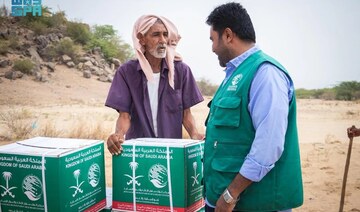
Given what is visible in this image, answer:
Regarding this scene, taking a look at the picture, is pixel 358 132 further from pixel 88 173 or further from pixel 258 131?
pixel 88 173

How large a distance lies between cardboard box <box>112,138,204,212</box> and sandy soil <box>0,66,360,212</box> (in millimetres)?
4257

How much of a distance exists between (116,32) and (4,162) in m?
28.0

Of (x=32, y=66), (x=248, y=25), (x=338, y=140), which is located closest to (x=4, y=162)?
(x=248, y=25)

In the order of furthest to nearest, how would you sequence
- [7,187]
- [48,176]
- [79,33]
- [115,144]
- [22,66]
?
[79,33] < [22,66] < [115,144] < [7,187] < [48,176]

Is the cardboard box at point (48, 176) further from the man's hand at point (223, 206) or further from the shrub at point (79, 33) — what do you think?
the shrub at point (79, 33)

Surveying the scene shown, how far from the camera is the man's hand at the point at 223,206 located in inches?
66.6

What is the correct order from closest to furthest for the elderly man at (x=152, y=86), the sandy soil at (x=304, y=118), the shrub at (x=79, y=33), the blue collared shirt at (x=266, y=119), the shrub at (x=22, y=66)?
the blue collared shirt at (x=266, y=119)
the elderly man at (x=152, y=86)
the sandy soil at (x=304, y=118)
the shrub at (x=22, y=66)
the shrub at (x=79, y=33)

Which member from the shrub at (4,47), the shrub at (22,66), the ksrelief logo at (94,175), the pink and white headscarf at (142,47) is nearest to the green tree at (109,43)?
the shrub at (4,47)

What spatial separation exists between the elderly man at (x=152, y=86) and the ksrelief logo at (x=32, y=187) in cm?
86

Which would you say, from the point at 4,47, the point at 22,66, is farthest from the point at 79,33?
the point at 22,66

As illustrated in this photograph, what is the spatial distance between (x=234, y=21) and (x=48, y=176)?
3.86 feet

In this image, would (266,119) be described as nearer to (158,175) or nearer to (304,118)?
(158,175)

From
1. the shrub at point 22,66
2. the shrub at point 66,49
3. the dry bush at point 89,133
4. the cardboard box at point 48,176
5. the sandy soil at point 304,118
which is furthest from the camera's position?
the shrub at point 66,49

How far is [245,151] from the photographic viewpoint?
169cm
